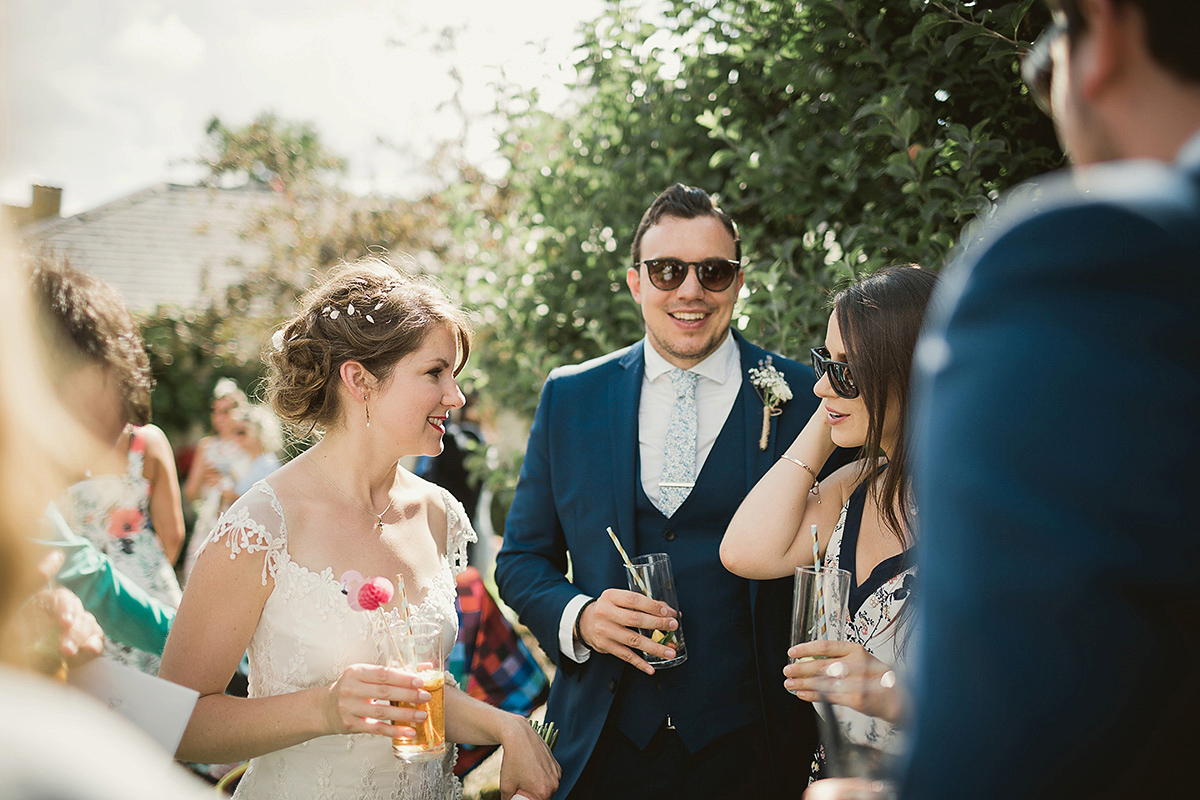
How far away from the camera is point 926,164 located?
3078 millimetres

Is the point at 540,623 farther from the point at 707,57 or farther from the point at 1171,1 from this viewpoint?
the point at 707,57

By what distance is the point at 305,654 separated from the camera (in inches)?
87.8

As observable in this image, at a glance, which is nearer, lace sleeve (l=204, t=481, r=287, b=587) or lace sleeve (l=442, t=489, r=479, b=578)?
lace sleeve (l=204, t=481, r=287, b=587)

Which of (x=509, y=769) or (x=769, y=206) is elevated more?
(x=769, y=206)

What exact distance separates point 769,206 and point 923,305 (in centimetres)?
158

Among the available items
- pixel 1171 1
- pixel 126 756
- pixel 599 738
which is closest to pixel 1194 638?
pixel 1171 1

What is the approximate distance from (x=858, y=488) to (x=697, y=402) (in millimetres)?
789

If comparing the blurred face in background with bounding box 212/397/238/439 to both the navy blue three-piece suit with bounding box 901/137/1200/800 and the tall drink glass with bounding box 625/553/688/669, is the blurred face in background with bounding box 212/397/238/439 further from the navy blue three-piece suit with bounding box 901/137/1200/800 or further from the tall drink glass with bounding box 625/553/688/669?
the navy blue three-piece suit with bounding box 901/137/1200/800

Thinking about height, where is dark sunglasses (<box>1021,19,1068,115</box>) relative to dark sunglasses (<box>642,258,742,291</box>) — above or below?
below

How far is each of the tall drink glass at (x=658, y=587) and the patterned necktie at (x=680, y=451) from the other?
0.44 meters

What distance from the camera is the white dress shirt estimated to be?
2.97 m

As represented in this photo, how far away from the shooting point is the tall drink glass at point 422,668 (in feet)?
6.54

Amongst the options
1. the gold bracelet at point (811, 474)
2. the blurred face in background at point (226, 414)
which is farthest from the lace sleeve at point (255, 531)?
the blurred face in background at point (226, 414)

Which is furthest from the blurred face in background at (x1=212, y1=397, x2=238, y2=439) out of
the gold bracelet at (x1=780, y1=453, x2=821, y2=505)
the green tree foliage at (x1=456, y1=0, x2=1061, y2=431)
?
the gold bracelet at (x1=780, y1=453, x2=821, y2=505)
